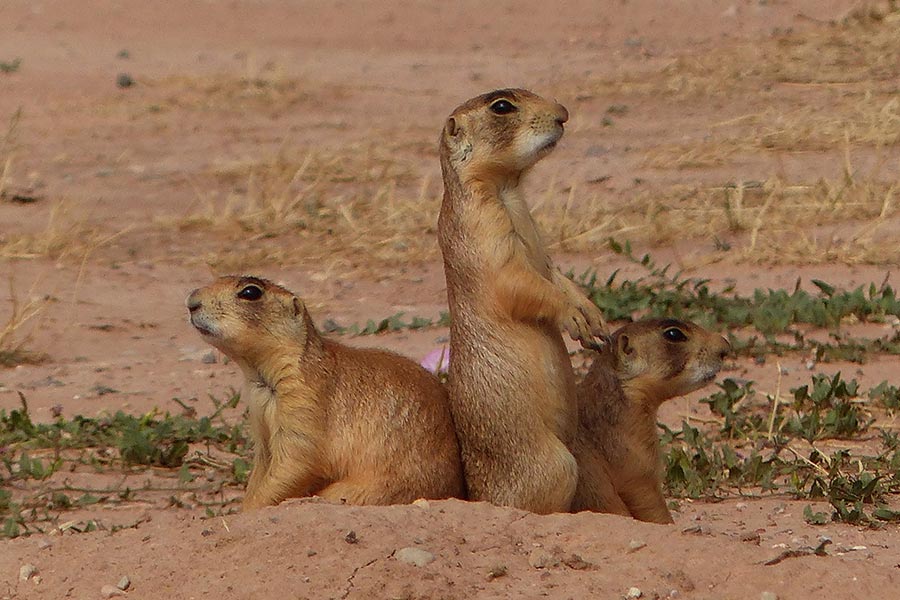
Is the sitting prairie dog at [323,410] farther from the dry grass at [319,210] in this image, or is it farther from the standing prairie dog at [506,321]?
the dry grass at [319,210]

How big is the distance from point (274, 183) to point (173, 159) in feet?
4.75

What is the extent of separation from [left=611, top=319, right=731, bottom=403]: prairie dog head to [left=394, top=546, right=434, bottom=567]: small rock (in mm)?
1344

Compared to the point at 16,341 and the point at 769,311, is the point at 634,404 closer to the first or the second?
the point at 769,311

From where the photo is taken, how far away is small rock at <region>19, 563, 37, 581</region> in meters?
4.30

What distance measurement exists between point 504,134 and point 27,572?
1.79m

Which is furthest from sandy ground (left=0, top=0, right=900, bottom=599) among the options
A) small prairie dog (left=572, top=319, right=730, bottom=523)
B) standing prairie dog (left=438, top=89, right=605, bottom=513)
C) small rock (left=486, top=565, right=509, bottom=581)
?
standing prairie dog (left=438, top=89, right=605, bottom=513)

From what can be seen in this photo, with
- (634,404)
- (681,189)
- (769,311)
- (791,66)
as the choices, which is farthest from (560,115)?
(791,66)

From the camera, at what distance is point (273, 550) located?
4.20 meters

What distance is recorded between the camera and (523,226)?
16.2ft

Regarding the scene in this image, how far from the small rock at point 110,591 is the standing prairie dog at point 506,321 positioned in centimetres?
113

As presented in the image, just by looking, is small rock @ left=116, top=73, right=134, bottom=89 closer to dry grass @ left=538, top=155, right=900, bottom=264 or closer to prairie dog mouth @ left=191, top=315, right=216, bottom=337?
dry grass @ left=538, top=155, right=900, bottom=264

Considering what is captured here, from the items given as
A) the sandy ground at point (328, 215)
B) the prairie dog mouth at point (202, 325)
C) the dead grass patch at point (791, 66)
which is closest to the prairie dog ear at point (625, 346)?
the sandy ground at point (328, 215)

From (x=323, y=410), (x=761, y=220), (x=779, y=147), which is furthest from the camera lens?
(x=779, y=147)

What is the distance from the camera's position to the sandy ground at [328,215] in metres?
4.16
